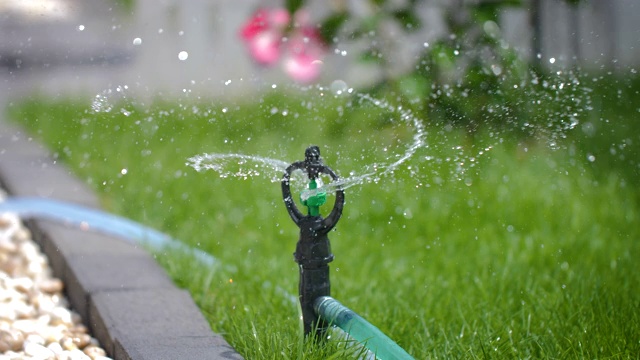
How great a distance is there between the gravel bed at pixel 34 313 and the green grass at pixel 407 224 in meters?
0.31

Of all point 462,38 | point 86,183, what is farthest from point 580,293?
point 86,183

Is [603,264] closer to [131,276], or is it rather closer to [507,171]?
[507,171]

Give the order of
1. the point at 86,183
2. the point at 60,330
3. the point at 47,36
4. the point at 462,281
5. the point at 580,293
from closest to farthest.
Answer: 1. the point at 60,330
2. the point at 580,293
3. the point at 462,281
4. the point at 86,183
5. the point at 47,36

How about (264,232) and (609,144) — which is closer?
(264,232)

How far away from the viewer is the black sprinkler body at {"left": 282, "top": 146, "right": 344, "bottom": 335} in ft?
5.44

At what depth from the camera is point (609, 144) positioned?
4.04 meters

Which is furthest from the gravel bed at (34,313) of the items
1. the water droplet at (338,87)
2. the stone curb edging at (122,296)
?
the water droplet at (338,87)

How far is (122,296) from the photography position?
220 centimetres

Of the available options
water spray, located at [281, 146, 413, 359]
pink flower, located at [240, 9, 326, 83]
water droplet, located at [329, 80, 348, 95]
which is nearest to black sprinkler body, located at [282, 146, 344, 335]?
water spray, located at [281, 146, 413, 359]

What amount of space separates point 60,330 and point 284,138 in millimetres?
2215

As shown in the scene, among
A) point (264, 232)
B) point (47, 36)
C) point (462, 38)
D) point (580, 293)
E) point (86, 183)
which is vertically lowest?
point (580, 293)

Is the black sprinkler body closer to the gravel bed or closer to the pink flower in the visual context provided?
the gravel bed

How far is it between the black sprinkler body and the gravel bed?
19.6 inches

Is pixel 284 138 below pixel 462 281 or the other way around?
the other way around
